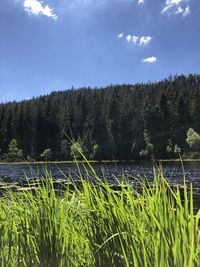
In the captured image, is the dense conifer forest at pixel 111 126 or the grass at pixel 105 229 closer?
the grass at pixel 105 229

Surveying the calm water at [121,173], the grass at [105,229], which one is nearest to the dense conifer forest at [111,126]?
the calm water at [121,173]

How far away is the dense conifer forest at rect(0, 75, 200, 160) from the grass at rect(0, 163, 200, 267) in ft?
346

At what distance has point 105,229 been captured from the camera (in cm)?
342

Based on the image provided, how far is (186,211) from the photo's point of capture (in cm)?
268

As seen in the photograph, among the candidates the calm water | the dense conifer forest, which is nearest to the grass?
the calm water

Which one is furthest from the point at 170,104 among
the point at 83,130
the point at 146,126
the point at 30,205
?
the point at 30,205

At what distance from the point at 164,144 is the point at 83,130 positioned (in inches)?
1515

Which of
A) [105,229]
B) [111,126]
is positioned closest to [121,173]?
[105,229]

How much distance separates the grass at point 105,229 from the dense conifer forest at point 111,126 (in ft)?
346

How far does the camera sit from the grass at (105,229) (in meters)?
2.56

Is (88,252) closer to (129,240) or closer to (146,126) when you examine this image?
(129,240)

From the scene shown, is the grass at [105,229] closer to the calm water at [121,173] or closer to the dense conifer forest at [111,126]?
the calm water at [121,173]

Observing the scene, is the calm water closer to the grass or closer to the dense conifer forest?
the grass

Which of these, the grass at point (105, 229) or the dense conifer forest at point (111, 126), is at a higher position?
the dense conifer forest at point (111, 126)
